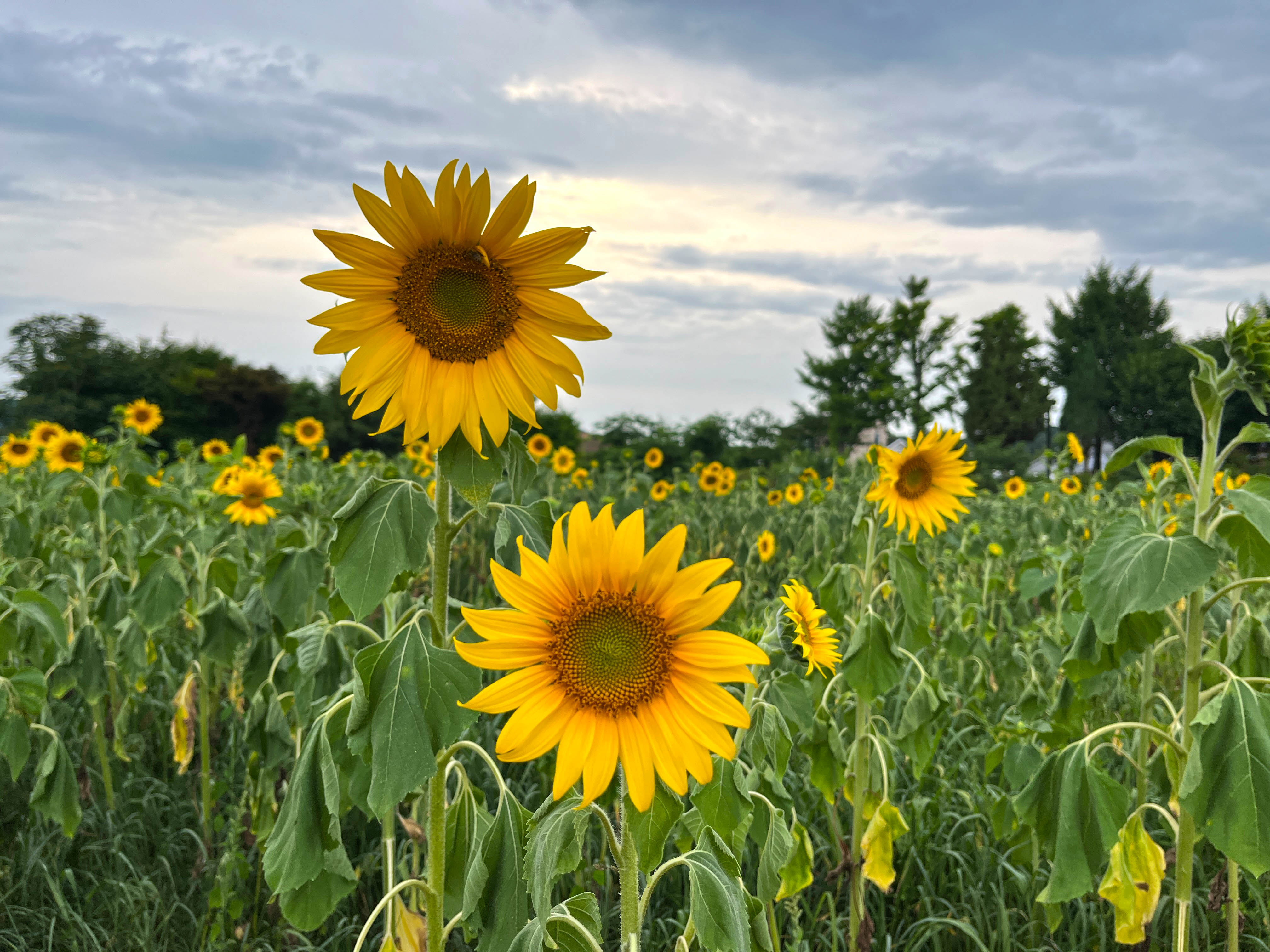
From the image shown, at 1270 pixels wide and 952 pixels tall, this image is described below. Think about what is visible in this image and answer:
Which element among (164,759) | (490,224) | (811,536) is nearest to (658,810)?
(490,224)

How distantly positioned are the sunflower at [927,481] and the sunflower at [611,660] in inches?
73.1

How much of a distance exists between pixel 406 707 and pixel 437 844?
399 mm

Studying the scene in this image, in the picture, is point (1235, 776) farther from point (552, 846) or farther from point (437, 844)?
point (437, 844)

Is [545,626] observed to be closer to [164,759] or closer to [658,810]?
[658,810]

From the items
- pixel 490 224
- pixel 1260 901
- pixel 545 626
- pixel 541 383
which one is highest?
pixel 490 224

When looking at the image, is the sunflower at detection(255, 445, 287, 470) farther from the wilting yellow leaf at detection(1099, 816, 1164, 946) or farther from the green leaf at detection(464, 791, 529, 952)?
the wilting yellow leaf at detection(1099, 816, 1164, 946)

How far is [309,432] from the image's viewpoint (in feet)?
30.5

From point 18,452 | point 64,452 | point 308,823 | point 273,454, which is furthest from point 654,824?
point 18,452

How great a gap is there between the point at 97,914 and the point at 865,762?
2664 mm

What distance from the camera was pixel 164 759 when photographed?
12.6 ft

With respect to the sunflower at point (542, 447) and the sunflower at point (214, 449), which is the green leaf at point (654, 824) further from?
the sunflower at point (214, 449)

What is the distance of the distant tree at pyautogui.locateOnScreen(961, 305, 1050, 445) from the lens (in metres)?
44.8

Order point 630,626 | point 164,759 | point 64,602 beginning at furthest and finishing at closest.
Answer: point 164,759 < point 64,602 < point 630,626

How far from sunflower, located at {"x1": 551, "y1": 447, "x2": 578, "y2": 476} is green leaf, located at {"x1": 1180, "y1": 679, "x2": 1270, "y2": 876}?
8.36 m
